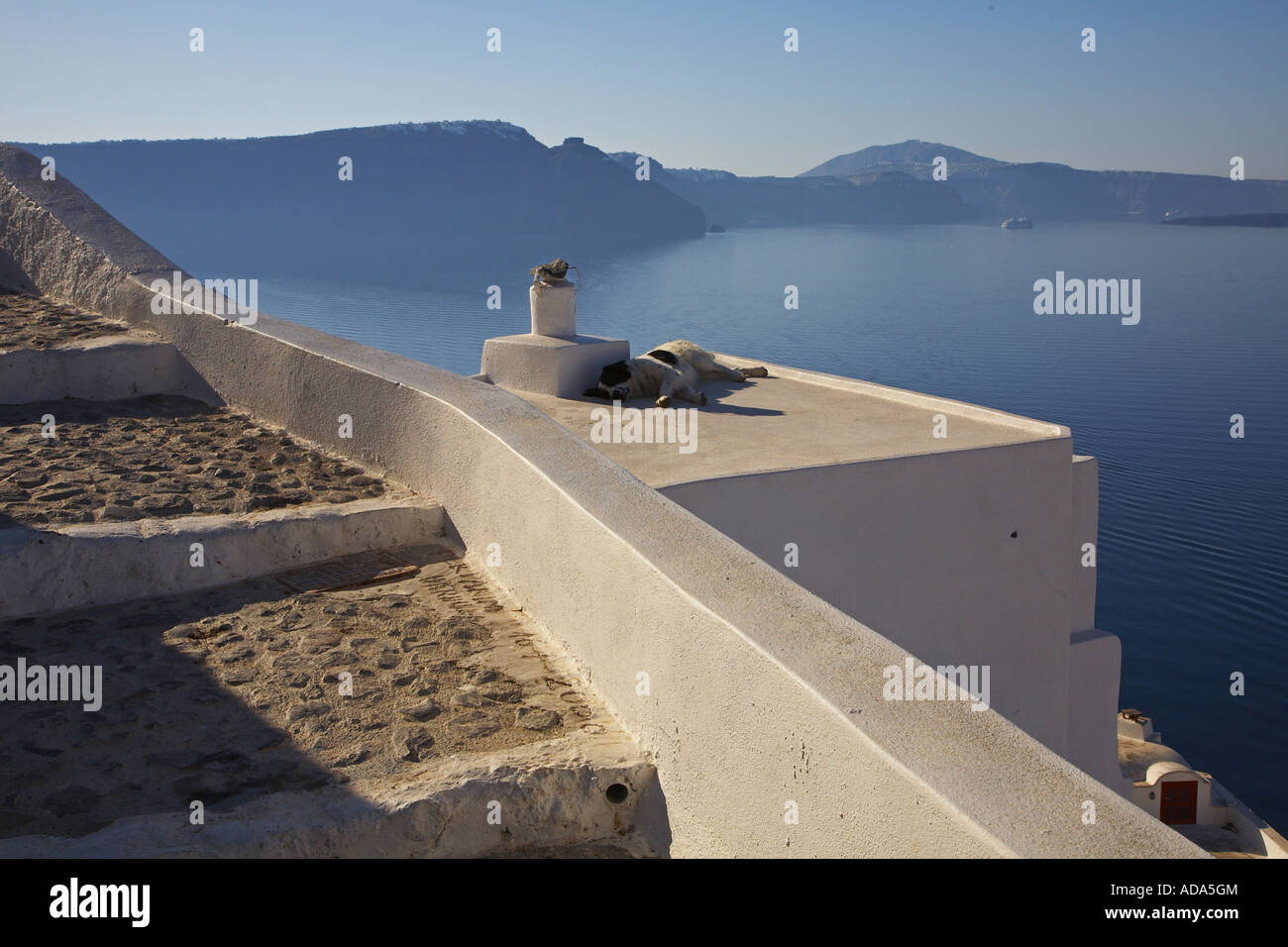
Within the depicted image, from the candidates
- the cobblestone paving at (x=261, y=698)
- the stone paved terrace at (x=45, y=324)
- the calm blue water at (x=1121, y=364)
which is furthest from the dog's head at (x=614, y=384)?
the calm blue water at (x=1121, y=364)

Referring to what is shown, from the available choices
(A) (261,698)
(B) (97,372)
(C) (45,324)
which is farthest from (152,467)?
(C) (45,324)

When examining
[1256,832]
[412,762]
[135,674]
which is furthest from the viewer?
[1256,832]

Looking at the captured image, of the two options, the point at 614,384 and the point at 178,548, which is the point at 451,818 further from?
the point at 614,384

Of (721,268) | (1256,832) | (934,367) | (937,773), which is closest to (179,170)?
(721,268)

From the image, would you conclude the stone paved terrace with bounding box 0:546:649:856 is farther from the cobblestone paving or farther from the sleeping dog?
the sleeping dog

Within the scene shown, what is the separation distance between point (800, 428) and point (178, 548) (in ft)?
16.5

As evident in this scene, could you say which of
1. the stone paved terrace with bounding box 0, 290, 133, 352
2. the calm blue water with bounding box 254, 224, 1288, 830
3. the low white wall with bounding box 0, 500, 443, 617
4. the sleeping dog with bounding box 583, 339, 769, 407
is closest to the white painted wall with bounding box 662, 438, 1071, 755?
the low white wall with bounding box 0, 500, 443, 617

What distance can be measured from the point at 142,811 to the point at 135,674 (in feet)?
2.61

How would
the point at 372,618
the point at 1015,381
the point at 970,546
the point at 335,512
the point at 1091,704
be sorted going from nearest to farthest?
the point at 372,618
the point at 335,512
the point at 970,546
the point at 1091,704
the point at 1015,381

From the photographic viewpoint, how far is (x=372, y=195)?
133750 millimetres

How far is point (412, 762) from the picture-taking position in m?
2.80

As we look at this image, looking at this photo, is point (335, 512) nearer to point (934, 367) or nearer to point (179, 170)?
point (934, 367)

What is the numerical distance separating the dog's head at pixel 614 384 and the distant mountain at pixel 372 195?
9629 centimetres

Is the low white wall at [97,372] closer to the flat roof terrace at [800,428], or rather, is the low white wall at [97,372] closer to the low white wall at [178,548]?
the low white wall at [178,548]
